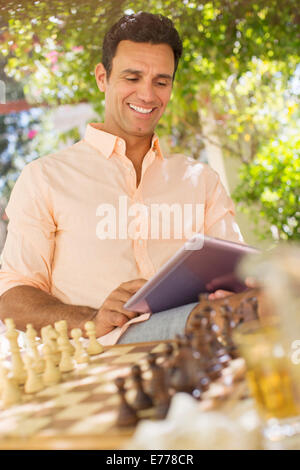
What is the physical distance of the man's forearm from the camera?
195 centimetres

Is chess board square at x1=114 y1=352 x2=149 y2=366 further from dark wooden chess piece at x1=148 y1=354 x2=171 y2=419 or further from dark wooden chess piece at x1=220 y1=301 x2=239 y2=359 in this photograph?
dark wooden chess piece at x1=148 y1=354 x2=171 y2=419

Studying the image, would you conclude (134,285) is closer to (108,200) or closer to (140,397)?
(108,200)

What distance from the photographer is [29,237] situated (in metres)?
2.14

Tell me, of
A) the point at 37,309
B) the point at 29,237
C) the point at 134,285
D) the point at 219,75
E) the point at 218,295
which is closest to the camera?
the point at 218,295

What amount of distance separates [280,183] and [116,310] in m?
3.51

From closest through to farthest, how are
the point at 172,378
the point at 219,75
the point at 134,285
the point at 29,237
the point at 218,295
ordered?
1. the point at 172,378
2. the point at 218,295
3. the point at 134,285
4. the point at 29,237
5. the point at 219,75

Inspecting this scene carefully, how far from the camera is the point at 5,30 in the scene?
4.09 m

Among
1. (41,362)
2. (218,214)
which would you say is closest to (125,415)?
(41,362)

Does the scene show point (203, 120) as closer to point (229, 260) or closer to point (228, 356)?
point (229, 260)

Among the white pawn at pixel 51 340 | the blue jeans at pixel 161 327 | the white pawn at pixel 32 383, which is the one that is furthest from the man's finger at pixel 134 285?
the white pawn at pixel 32 383

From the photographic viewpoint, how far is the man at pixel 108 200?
6.88 ft

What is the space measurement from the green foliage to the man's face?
253cm
